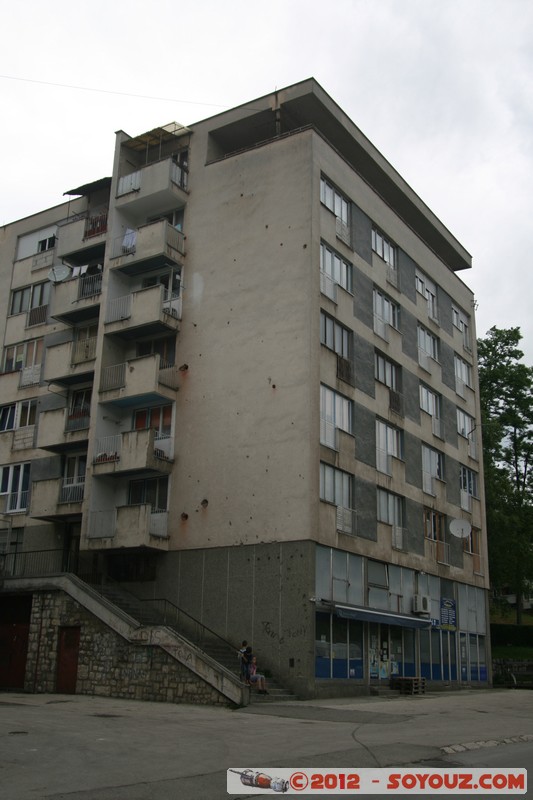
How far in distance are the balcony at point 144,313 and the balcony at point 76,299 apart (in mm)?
1587

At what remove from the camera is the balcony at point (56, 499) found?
3077 cm

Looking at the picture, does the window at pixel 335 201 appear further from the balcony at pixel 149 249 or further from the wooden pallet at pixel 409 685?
the wooden pallet at pixel 409 685

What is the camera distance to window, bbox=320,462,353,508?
27734 mm

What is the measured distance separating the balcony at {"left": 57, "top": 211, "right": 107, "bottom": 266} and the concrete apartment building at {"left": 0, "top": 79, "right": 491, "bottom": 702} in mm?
103

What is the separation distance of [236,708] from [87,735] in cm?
779

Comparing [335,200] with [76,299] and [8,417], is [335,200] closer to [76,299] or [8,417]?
[76,299]

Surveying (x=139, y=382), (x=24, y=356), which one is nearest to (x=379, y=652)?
(x=139, y=382)

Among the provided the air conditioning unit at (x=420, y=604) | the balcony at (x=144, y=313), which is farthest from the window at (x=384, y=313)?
the air conditioning unit at (x=420, y=604)

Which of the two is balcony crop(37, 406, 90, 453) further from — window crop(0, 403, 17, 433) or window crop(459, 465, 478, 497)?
→ window crop(459, 465, 478, 497)

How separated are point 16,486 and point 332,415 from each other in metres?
14.3

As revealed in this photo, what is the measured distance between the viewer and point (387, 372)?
113ft

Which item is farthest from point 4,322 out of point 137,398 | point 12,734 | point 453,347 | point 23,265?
point 12,734

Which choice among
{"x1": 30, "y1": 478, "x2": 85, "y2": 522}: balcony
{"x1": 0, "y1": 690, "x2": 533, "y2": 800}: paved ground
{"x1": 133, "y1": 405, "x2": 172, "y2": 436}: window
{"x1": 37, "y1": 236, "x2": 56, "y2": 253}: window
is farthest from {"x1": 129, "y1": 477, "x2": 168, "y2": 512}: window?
{"x1": 37, "y1": 236, "x2": 56, "y2": 253}: window

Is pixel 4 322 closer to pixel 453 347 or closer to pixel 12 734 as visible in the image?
pixel 453 347
